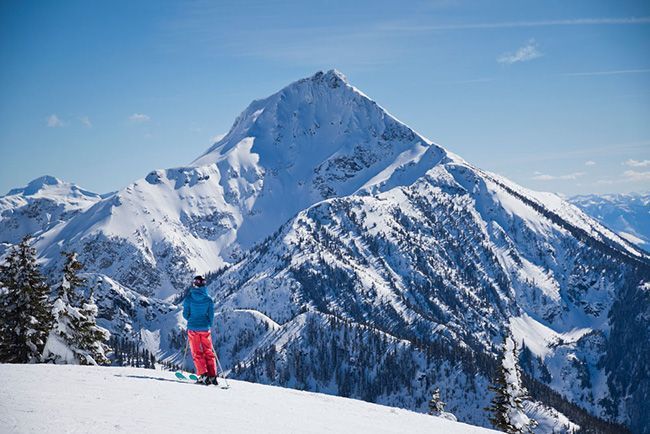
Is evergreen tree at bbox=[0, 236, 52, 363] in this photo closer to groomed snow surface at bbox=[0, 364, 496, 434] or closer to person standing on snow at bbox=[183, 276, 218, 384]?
groomed snow surface at bbox=[0, 364, 496, 434]

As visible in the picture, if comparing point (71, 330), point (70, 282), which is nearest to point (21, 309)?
point (70, 282)

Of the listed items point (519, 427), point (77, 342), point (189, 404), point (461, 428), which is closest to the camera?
point (189, 404)

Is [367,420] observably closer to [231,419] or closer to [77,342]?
[231,419]

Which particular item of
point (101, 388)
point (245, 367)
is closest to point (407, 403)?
point (245, 367)

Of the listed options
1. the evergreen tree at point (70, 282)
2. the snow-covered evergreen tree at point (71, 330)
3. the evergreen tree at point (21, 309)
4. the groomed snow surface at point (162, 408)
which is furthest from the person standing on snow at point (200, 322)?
the evergreen tree at point (21, 309)

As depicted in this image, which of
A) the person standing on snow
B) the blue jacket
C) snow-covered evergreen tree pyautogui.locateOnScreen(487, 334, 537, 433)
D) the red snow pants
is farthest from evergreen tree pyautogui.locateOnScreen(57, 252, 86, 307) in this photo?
snow-covered evergreen tree pyautogui.locateOnScreen(487, 334, 537, 433)

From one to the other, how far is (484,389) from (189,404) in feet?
584

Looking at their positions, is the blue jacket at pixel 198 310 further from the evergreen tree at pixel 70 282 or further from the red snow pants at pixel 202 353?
the evergreen tree at pixel 70 282

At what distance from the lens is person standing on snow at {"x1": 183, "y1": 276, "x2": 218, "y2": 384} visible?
19734 millimetres

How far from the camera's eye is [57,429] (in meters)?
11.0

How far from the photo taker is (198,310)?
2030 cm

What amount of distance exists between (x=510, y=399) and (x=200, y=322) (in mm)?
26383

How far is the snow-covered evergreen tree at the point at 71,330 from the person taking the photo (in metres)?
30.0

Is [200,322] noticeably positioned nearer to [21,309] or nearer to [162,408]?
[162,408]
